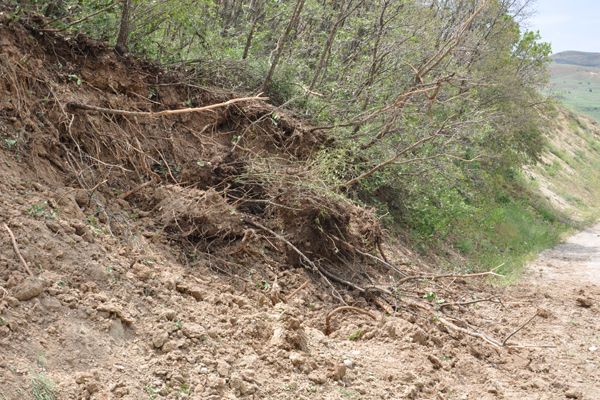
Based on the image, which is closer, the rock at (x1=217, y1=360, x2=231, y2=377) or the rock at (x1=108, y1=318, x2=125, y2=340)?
the rock at (x1=108, y1=318, x2=125, y2=340)

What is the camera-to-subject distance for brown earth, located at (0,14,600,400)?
418 cm

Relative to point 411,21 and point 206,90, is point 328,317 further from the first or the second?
point 411,21

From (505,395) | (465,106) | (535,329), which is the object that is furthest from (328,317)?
(465,106)

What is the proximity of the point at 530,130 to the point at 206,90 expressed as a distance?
16421mm

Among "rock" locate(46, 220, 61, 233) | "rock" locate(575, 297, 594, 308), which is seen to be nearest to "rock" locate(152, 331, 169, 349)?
"rock" locate(46, 220, 61, 233)

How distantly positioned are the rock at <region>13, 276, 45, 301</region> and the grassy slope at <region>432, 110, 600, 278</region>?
9.51m

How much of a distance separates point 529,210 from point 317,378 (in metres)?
18.4

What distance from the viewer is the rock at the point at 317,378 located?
4832 mm

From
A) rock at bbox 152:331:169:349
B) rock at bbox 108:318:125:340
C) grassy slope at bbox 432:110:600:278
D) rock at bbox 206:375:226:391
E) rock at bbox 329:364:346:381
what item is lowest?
grassy slope at bbox 432:110:600:278

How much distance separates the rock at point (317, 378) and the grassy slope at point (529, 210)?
8008mm

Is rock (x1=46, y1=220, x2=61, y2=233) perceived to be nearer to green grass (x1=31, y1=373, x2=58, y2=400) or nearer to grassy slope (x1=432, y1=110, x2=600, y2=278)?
green grass (x1=31, y1=373, x2=58, y2=400)

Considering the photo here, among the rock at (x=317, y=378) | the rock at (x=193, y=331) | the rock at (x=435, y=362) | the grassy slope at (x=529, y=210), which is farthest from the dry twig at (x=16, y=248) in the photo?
the grassy slope at (x=529, y=210)

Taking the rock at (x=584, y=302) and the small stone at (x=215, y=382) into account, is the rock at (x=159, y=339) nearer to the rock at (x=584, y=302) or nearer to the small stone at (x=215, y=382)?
the small stone at (x=215, y=382)

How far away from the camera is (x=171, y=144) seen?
723 centimetres
